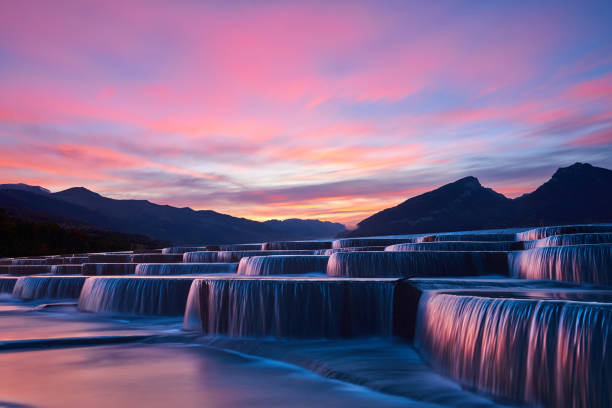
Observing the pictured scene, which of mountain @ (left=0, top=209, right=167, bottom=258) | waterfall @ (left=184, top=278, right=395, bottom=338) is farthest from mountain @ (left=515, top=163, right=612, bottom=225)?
waterfall @ (left=184, top=278, right=395, bottom=338)

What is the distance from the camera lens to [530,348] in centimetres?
581

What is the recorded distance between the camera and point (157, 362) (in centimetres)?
907

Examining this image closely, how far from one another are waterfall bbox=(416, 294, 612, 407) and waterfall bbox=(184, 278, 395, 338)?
2407 mm

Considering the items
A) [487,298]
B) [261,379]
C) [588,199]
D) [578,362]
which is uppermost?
[588,199]

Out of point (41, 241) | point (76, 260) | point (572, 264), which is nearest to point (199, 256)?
point (76, 260)

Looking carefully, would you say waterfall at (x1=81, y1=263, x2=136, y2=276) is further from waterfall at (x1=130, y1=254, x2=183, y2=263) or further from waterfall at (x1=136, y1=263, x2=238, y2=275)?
waterfall at (x1=130, y1=254, x2=183, y2=263)

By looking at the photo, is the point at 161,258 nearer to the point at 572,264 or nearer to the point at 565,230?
the point at 565,230

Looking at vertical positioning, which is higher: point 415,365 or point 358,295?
point 358,295

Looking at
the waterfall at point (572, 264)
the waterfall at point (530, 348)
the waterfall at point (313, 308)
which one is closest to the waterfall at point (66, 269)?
the waterfall at point (313, 308)

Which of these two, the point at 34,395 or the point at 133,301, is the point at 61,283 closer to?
the point at 133,301

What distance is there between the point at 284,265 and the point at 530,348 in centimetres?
1138

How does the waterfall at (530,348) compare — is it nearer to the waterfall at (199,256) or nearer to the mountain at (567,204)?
the waterfall at (199,256)

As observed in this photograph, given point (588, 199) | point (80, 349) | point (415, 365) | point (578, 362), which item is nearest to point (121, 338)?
point (80, 349)

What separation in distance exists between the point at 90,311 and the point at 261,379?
8.90 m
